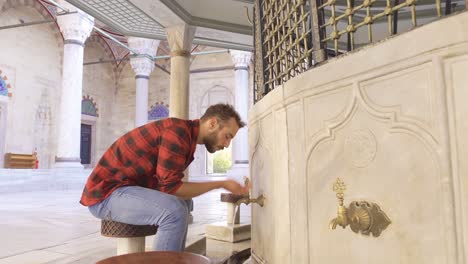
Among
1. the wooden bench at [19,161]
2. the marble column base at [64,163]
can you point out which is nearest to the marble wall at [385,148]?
the marble column base at [64,163]

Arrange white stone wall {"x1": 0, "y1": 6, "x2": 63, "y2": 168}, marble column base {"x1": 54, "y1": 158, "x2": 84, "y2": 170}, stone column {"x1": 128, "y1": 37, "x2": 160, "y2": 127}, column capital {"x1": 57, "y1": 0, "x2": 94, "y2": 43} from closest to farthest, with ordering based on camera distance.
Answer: marble column base {"x1": 54, "y1": 158, "x2": 84, "y2": 170} → column capital {"x1": 57, "y1": 0, "x2": 94, "y2": 43} → white stone wall {"x1": 0, "y1": 6, "x2": 63, "y2": 168} → stone column {"x1": 128, "y1": 37, "x2": 160, "y2": 127}

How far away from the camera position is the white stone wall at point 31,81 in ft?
39.0

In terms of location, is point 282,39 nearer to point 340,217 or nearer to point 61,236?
point 340,217

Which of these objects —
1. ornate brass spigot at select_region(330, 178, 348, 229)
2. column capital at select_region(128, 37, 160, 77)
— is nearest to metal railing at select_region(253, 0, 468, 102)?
ornate brass spigot at select_region(330, 178, 348, 229)

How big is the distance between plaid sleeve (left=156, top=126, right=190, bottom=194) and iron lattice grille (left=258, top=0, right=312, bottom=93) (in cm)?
61

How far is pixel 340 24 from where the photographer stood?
4.54 meters

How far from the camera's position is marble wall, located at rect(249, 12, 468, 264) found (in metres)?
0.99

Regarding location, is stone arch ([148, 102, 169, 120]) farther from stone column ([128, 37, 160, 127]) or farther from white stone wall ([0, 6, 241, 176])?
stone column ([128, 37, 160, 127])

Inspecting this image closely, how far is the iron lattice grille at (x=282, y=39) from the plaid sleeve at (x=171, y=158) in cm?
61

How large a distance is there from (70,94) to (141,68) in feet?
11.8

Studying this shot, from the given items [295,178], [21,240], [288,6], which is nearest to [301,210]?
Answer: [295,178]

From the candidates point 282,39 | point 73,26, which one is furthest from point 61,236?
point 73,26

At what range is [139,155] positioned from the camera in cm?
192

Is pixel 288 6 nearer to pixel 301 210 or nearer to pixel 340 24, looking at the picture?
pixel 301 210
